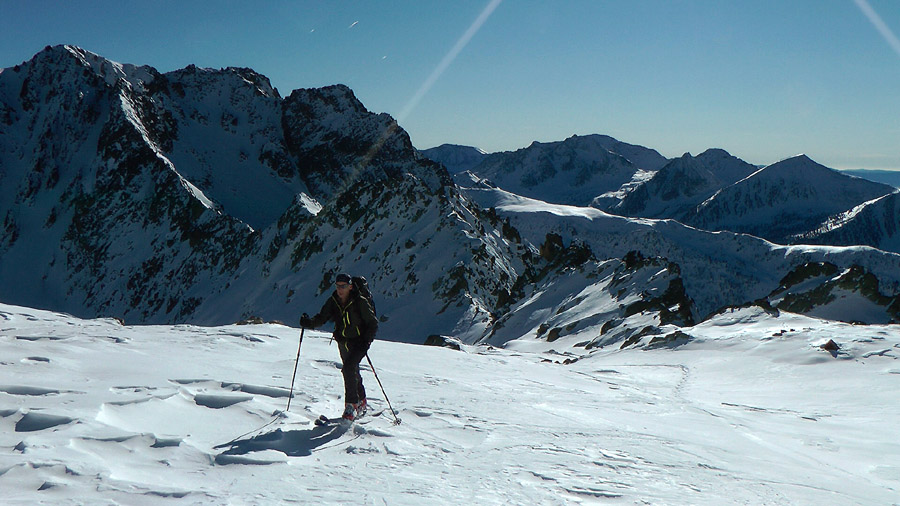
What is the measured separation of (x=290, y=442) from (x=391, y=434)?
1.36 metres

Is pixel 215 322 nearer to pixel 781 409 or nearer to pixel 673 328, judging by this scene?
pixel 673 328

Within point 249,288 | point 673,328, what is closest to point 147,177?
point 249,288

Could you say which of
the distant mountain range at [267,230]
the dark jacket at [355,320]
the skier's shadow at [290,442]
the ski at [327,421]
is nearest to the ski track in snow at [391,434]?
the skier's shadow at [290,442]

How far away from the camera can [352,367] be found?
8.60 m

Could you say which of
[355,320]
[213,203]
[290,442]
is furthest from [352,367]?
[213,203]

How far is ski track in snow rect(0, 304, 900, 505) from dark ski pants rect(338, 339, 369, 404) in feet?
1.40

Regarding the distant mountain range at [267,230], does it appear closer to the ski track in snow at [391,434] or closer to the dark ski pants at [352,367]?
the ski track in snow at [391,434]

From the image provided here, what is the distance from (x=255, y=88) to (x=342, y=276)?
15571cm

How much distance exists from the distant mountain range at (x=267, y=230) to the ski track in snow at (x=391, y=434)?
19.2m

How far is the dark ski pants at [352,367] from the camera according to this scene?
8.59 m

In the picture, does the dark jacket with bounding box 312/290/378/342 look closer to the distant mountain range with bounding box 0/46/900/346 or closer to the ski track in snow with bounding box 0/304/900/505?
the ski track in snow with bounding box 0/304/900/505

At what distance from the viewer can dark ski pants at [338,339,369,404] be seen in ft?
28.2

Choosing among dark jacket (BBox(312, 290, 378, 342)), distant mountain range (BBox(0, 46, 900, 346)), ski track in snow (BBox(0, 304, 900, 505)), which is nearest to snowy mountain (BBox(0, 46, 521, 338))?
distant mountain range (BBox(0, 46, 900, 346))

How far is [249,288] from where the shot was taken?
71.2m
